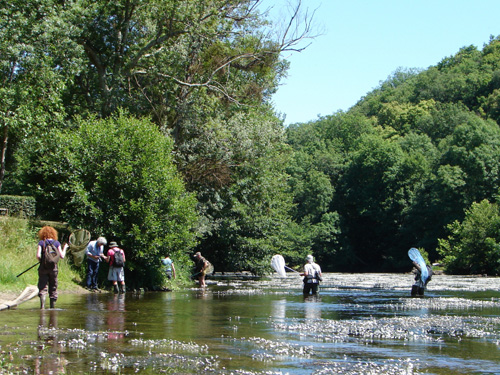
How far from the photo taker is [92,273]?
76.0 ft

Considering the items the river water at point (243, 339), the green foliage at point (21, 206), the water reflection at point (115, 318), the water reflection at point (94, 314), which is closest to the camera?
the river water at point (243, 339)

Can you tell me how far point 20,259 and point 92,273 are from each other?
2.74 m

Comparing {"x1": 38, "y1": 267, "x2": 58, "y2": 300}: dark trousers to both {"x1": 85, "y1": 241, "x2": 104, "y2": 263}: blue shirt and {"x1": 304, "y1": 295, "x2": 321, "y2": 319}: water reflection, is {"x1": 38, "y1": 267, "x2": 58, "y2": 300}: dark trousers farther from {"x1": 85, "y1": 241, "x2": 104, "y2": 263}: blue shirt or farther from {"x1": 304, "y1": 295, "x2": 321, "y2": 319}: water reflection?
{"x1": 85, "y1": 241, "x2": 104, "y2": 263}: blue shirt

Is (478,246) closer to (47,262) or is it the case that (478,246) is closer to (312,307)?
(312,307)

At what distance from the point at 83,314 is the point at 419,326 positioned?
7.15 metres

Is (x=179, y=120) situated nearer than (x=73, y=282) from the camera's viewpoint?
No

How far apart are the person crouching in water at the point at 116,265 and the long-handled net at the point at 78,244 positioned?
85cm

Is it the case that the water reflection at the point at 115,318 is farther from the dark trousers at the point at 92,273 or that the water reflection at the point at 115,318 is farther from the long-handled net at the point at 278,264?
the long-handled net at the point at 278,264

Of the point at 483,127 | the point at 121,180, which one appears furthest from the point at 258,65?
the point at 483,127

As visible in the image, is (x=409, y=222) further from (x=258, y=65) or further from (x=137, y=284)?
(x=137, y=284)

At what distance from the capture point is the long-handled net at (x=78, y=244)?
22938 millimetres

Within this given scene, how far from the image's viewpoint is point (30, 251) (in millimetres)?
22234

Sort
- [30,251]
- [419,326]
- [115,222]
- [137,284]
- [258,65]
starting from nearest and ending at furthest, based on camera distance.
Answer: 1. [419,326]
2. [30,251]
3. [115,222]
4. [137,284]
5. [258,65]

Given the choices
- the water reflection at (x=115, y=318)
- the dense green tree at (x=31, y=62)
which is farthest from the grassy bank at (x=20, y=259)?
the dense green tree at (x=31, y=62)
